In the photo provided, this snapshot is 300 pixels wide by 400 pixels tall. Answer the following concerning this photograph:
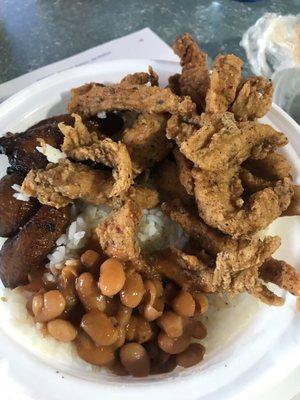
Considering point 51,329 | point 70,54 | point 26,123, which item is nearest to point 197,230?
point 51,329

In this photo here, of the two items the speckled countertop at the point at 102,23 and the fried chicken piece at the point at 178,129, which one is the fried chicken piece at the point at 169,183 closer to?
the fried chicken piece at the point at 178,129

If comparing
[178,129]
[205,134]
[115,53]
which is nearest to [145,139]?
[178,129]

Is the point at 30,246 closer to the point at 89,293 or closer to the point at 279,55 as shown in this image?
the point at 89,293

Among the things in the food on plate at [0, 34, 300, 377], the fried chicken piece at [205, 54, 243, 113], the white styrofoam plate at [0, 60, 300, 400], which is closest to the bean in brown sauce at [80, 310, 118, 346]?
the food on plate at [0, 34, 300, 377]

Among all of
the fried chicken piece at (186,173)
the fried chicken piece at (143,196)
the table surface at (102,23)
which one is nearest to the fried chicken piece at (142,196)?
the fried chicken piece at (143,196)

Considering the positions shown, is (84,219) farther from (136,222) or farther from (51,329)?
(51,329)

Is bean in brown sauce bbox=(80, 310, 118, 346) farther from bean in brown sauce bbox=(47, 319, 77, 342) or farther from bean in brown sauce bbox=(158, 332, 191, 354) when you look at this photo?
bean in brown sauce bbox=(158, 332, 191, 354)

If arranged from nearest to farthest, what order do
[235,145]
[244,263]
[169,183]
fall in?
1. [244,263]
2. [235,145]
3. [169,183]
